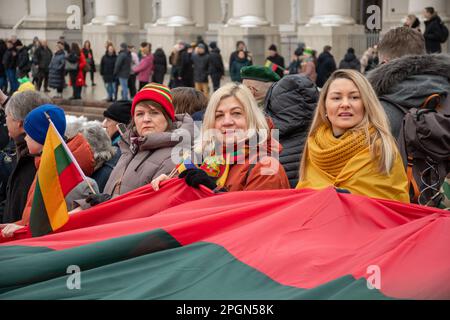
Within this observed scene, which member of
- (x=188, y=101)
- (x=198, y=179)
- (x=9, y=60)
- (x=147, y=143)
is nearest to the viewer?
(x=198, y=179)

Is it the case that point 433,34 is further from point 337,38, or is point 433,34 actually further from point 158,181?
point 158,181

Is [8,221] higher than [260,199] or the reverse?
the reverse

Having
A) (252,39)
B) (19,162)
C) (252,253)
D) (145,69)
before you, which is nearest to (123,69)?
(145,69)

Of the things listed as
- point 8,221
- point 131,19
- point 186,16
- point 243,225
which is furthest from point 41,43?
point 243,225

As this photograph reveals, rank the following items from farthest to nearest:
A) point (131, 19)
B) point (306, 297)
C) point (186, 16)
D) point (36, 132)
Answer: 1. point (131, 19)
2. point (186, 16)
3. point (36, 132)
4. point (306, 297)

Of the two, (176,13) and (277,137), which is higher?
(176,13)

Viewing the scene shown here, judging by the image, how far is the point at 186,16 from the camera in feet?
108

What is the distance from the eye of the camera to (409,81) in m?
6.21

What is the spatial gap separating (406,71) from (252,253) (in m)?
2.27

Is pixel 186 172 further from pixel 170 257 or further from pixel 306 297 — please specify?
pixel 306 297

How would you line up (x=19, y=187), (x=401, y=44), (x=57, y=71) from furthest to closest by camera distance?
(x=57, y=71)
(x=401, y=44)
(x=19, y=187)

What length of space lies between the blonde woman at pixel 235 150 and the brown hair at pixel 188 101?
1.62m

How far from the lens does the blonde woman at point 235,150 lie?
5520mm

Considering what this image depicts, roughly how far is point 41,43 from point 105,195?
23135 mm
